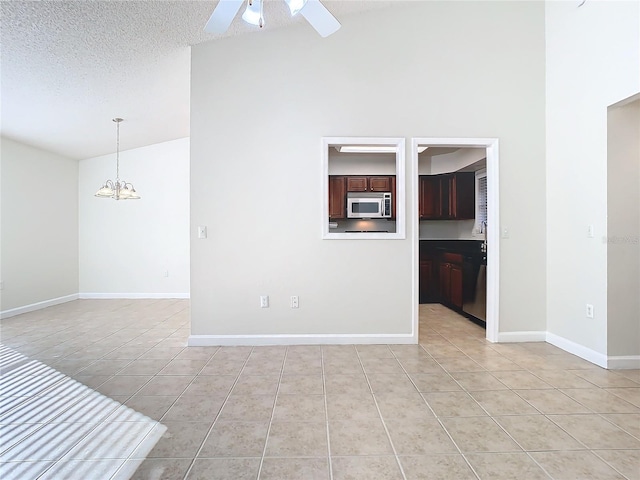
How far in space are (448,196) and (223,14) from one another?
467cm

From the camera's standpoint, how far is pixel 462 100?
3541 mm

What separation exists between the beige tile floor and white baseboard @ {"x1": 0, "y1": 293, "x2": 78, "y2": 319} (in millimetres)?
1345

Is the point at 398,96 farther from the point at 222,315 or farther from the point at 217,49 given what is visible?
the point at 222,315

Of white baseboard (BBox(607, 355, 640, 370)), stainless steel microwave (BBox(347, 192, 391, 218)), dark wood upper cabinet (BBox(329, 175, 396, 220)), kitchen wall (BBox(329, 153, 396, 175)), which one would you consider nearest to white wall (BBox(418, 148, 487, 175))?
kitchen wall (BBox(329, 153, 396, 175))

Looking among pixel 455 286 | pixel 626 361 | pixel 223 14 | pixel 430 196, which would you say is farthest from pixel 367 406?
pixel 430 196

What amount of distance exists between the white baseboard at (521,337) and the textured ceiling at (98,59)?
3.75 m

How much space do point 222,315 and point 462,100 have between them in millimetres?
3451

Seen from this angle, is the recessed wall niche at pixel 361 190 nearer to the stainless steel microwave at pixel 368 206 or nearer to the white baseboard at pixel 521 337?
the stainless steel microwave at pixel 368 206

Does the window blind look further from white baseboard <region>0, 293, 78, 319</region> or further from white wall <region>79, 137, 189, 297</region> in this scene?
white baseboard <region>0, 293, 78, 319</region>

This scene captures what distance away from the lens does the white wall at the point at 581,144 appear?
2.76 metres

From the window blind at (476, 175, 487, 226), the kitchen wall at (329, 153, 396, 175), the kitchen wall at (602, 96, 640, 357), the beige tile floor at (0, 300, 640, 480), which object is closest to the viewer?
the beige tile floor at (0, 300, 640, 480)

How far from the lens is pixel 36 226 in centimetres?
525

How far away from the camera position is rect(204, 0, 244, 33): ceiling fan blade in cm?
196

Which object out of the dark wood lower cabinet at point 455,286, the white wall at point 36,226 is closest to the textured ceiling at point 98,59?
the white wall at point 36,226
